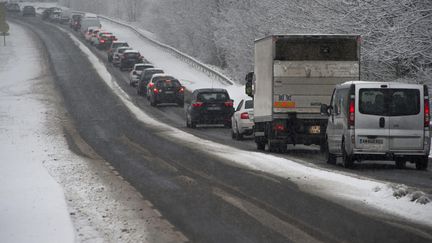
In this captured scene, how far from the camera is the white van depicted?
18.2m

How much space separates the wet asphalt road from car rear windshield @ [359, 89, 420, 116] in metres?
1.25

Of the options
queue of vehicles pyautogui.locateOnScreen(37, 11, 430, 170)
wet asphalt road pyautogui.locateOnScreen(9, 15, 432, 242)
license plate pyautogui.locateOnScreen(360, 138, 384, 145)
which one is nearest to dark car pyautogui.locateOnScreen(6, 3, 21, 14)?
wet asphalt road pyautogui.locateOnScreen(9, 15, 432, 242)

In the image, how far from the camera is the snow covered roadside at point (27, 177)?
11.1 metres

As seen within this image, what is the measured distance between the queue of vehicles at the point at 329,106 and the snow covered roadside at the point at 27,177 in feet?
19.8

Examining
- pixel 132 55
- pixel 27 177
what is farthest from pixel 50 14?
pixel 27 177

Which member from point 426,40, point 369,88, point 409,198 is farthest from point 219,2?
point 409,198

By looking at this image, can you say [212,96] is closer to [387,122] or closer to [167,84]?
[167,84]

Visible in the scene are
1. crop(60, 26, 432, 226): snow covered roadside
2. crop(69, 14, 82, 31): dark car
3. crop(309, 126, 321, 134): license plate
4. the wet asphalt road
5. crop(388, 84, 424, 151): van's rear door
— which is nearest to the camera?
the wet asphalt road

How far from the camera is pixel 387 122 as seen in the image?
59.7ft

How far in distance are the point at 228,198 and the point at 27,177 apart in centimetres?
545

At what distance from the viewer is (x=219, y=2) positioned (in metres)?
70.5

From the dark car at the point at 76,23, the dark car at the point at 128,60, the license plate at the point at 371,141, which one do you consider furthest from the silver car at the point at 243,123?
the dark car at the point at 76,23

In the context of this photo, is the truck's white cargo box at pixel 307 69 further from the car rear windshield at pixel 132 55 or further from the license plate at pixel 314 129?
the car rear windshield at pixel 132 55

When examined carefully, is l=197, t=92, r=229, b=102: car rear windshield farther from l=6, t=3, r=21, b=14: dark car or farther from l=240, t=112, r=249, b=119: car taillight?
l=6, t=3, r=21, b=14: dark car
